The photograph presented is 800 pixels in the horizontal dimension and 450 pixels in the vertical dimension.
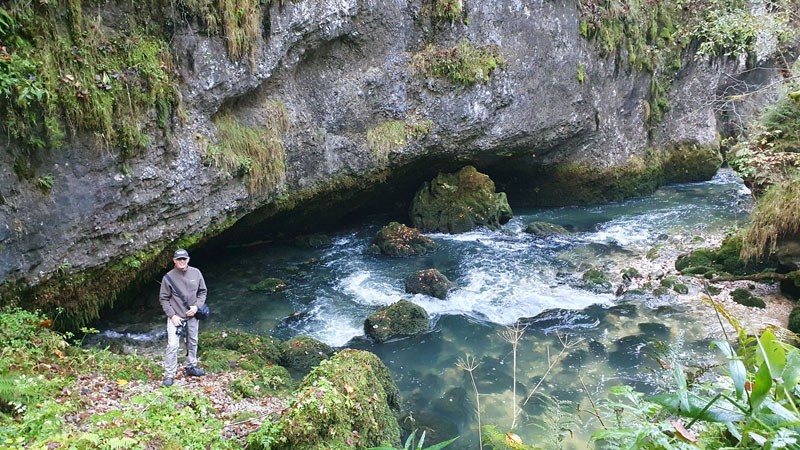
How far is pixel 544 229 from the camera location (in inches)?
605

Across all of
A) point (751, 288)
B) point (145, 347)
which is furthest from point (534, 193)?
point (145, 347)

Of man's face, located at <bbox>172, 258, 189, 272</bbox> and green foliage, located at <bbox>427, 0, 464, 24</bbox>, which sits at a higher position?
green foliage, located at <bbox>427, 0, 464, 24</bbox>

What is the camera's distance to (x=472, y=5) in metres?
14.2

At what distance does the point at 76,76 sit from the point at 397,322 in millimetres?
6722

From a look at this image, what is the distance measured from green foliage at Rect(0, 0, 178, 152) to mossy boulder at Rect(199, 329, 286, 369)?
348 centimetres

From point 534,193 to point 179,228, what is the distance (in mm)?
13613

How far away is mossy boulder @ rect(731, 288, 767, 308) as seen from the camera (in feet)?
31.2

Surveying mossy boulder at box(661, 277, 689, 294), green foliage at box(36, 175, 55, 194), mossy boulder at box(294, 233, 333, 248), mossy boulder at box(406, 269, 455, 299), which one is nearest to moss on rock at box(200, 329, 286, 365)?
green foliage at box(36, 175, 55, 194)

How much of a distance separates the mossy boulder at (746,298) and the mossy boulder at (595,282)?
7.79ft

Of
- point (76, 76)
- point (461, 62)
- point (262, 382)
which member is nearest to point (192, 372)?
point (262, 382)

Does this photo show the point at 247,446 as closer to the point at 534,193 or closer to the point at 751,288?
the point at 751,288

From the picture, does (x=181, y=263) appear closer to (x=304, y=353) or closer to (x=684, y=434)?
(x=304, y=353)

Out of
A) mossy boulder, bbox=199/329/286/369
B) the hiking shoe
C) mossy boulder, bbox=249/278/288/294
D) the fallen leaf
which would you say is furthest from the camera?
mossy boulder, bbox=249/278/288/294

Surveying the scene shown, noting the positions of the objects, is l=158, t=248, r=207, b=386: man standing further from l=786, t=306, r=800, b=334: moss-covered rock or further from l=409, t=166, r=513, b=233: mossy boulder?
l=409, t=166, r=513, b=233: mossy boulder
